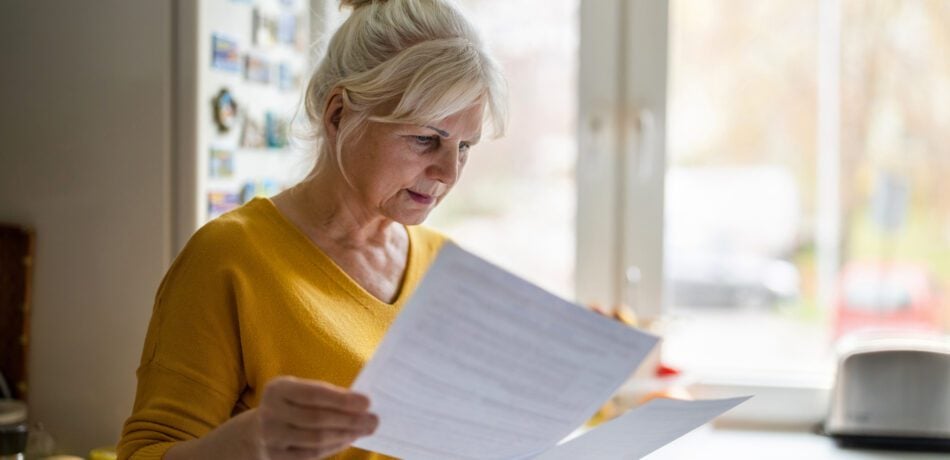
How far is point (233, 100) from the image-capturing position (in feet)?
5.27

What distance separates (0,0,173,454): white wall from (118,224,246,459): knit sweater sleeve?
52cm

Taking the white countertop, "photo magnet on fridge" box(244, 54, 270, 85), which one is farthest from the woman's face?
the white countertop

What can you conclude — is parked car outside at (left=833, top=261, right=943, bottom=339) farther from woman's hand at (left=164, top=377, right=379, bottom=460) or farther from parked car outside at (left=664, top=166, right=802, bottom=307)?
woman's hand at (left=164, top=377, right=379, bottom=460)

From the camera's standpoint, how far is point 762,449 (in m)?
1.83

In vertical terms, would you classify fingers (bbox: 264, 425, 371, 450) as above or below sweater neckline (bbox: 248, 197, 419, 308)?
below

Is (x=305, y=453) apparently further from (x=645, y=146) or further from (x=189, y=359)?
(x=645, y=146)

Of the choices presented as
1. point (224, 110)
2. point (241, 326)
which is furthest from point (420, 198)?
point (224, 110)

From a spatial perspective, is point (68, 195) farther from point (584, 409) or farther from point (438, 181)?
point (584, 409)

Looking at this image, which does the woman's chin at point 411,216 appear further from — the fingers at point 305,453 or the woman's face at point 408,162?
the fingers at point 305,453

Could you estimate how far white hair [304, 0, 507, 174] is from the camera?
3.44ft

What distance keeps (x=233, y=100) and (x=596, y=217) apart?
747 mm

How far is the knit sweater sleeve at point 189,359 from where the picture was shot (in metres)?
0.97

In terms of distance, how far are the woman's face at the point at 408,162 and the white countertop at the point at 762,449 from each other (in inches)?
30.4

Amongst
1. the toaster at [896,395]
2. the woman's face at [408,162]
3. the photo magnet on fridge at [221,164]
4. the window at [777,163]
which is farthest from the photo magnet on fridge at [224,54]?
the toaster at [896,395]
